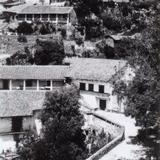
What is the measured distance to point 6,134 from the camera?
41.4m

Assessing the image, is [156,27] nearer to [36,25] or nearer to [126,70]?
[126,70]

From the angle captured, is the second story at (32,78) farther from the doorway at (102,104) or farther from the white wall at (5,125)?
the white wall at (5,125)

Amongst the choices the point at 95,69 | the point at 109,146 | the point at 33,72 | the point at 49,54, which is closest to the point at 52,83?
the point at 33,72

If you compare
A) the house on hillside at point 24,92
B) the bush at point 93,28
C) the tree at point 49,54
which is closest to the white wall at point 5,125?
the house on hillside at point 24,92

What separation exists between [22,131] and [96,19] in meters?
33.5

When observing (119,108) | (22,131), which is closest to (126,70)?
(119,108)

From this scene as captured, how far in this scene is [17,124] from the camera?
41969mm

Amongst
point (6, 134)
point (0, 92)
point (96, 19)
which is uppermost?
point (96, 19)

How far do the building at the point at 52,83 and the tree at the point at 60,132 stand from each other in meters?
7.24

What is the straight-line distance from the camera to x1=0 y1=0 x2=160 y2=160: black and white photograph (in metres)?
28.9

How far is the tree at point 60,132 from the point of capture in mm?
33812

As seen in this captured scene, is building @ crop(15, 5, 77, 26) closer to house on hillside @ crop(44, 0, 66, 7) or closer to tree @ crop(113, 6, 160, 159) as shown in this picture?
house on hillside @ crop(44, 0, 66, 7)

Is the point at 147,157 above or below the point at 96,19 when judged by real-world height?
below

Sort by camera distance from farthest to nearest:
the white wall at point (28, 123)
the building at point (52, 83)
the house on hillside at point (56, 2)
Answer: the house on hillside at point (56, 2) → the building at point (52, 83) → the white wall at point (28, 123)
